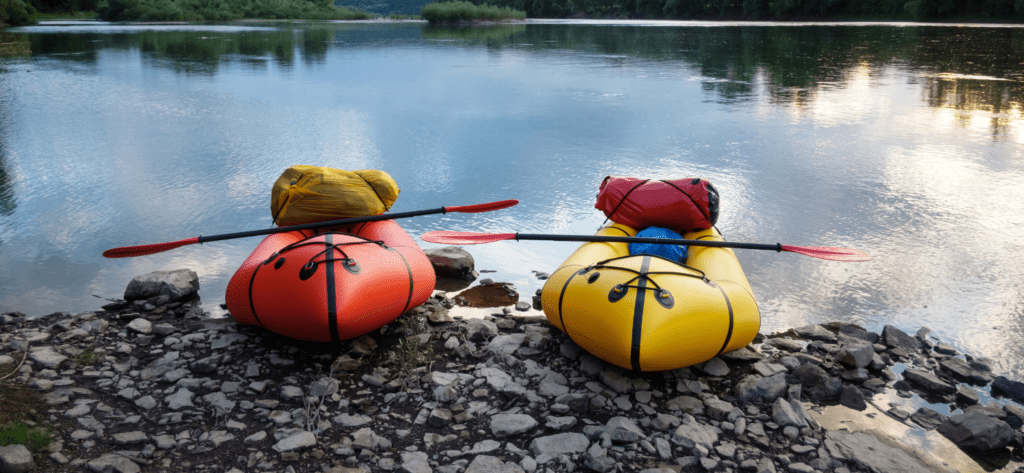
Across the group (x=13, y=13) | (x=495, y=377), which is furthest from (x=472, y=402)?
(x=13, y=13)

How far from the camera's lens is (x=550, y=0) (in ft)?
202

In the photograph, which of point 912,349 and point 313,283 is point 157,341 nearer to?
point 313,283

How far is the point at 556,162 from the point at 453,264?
238cm

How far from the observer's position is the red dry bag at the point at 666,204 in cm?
347

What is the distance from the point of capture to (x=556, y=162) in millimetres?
5754

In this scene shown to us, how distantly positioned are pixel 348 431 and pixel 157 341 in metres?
1.24

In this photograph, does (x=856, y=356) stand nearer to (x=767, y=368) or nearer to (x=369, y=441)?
(x=767, y=368)

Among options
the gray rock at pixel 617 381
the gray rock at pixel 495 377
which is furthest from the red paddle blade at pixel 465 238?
the gray rock at pixel 617 381

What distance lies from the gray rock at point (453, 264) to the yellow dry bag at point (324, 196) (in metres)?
0.44

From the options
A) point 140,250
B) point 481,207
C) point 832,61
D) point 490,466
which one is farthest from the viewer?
point 832,61

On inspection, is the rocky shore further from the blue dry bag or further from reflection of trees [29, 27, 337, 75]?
reflection of trees [29, 27, 337, 75]

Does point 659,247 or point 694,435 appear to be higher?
point 659,247

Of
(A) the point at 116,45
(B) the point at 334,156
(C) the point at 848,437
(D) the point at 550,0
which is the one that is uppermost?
(D) the point at 550,0

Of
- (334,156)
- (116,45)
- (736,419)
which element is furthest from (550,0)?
(736,419)
